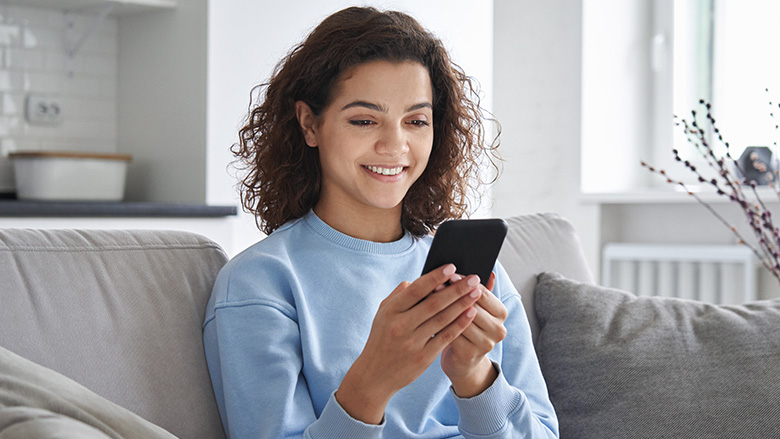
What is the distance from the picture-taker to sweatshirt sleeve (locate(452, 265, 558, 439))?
1.13 meters

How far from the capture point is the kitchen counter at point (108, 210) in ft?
7.81

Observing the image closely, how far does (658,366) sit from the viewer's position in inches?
58.2

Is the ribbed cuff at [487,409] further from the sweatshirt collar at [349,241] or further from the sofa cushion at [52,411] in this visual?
the sofa cushion at [52,411]

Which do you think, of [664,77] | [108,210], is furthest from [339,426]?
[664,77]

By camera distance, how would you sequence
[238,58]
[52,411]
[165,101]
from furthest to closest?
[165,101] < [238,58] < [52,411]

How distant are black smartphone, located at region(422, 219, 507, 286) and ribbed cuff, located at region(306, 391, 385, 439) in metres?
0.20

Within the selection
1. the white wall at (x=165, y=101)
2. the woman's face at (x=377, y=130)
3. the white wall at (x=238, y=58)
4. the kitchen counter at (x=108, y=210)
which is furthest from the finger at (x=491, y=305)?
the white wall at (x=165, y=101)

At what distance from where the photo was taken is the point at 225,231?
2834 mm

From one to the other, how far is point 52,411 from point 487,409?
0.56 m

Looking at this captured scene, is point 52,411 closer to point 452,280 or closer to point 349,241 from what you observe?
point 452,280

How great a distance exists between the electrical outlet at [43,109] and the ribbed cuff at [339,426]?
94.1 inches

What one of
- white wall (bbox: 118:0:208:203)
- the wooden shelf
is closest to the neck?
white wall (bbox: 118:0:208:203)

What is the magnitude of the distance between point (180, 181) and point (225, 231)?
0.32m

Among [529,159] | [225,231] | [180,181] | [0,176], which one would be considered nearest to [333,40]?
[225,231]
